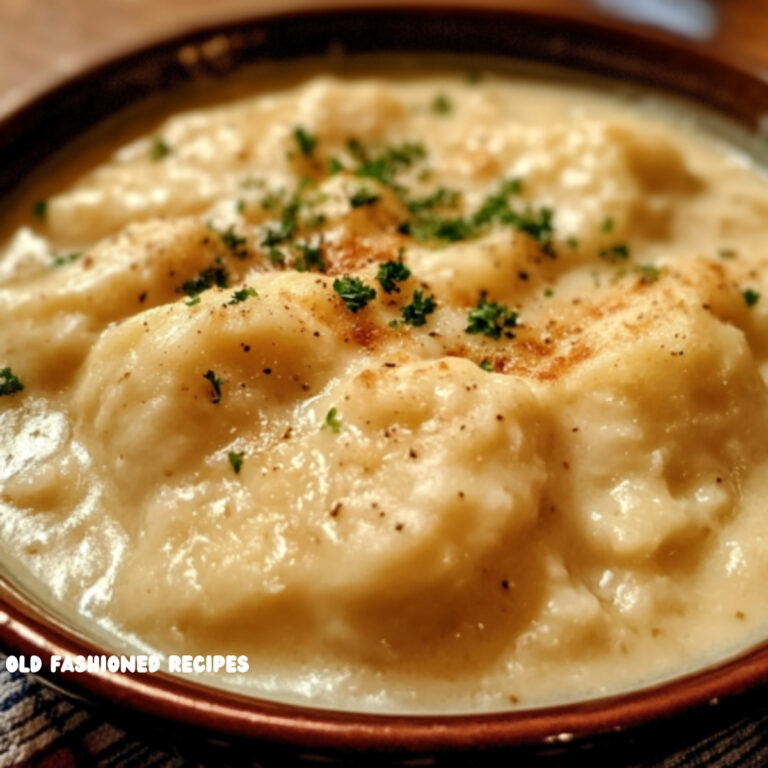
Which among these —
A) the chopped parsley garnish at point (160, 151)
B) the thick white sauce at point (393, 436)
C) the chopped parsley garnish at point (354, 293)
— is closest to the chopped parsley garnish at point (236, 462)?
the thick white sauce at point (393, 436)

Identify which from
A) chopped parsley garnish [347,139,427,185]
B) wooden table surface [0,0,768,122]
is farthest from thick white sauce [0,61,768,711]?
wooden table surface [0,0,768,122]

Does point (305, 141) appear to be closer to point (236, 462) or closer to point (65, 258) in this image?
point (65, 258)

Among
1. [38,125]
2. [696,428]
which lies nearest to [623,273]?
[696,428]

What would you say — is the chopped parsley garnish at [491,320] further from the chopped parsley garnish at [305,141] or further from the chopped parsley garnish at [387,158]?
the chopped parsley garnish at [305,141]

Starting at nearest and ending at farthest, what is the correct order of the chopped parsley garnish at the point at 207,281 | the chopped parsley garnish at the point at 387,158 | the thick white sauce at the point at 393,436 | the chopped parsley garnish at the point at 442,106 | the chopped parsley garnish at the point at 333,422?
the thick white sauce at the point at 393,436 → the chopped parsley garnish at the point at 333,422 → the chopped parsley garnish at the point at 207,281 → the chopped parsley garnish at the point at 387,158 → the chopped parsley garnish at the point at 442,106

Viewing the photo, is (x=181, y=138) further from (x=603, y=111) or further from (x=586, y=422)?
(x=586, y=422)

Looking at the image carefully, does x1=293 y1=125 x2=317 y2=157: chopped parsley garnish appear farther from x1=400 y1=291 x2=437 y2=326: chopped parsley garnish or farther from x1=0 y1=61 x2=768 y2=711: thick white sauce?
x1=400 y1=291 x2=437 y2=326: chopped parsley garnish
